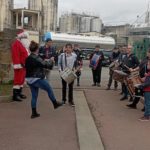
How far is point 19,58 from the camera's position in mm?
11922

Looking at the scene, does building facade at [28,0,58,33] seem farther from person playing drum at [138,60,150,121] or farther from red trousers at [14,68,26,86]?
person playing drum at [138,60,150,121]

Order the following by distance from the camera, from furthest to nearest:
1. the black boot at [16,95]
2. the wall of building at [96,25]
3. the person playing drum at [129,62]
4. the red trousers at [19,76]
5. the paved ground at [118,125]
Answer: the wall of building at [96,25] → the person playing drum at [129,62] → the red trousers at [19,76] → the black boot at [16,95] → the paved ground at [118,125]

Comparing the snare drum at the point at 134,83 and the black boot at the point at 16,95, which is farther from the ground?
the snare drum at the point at 134,83

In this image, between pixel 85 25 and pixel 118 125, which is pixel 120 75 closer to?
pixel 118 125

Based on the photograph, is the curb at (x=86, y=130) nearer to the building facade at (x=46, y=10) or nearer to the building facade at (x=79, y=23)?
the building facade at (x=46, y=10)

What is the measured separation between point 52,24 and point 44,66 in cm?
7598

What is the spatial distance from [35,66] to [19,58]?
236 cm

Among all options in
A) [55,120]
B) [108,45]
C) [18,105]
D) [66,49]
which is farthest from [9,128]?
[108,45]

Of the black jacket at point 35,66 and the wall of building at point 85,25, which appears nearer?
the black jacket at point 35,66

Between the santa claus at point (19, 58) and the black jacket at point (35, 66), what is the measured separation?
7.30 feet

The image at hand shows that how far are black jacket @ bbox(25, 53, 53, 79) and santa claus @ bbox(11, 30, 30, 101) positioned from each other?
223 cm

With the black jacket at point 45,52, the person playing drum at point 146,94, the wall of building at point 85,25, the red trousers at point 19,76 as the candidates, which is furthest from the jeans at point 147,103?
the wall of building at point 85,25

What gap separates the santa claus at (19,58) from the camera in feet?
39.1

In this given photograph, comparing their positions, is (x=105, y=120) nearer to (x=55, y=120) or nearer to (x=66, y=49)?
(x=55, y=120)
